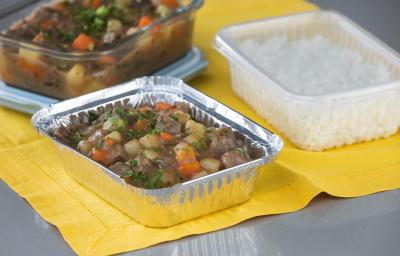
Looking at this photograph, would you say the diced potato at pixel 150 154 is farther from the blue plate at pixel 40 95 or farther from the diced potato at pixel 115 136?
the blue plate at pixel 40 95

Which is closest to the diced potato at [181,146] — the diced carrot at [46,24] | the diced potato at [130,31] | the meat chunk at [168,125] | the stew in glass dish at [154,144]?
the stew in glass dish at [154,144]

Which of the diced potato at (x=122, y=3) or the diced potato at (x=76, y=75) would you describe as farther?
the diced potato at (x=122, y=3)

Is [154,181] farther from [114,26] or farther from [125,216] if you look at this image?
[114,26]

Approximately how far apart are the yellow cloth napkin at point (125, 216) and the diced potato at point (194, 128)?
245 mm

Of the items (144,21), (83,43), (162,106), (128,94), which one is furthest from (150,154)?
(144,21)

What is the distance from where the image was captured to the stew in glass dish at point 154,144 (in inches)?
97.9

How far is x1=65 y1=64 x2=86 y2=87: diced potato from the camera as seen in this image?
3.11 meters

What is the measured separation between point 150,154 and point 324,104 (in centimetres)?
64

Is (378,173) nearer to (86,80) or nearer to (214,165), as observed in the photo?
(214,165)

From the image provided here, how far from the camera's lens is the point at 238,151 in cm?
256

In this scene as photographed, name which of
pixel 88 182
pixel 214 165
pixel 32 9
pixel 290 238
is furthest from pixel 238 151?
pixel 32 9

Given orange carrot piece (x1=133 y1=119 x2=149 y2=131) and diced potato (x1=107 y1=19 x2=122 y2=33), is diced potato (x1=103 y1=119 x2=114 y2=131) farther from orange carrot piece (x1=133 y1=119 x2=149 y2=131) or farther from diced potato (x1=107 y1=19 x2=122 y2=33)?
diced potato (x1=107 y1=19 x2=122 y2=33)

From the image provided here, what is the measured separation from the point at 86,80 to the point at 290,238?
39.5 inches

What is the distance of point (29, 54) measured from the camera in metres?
3.16
